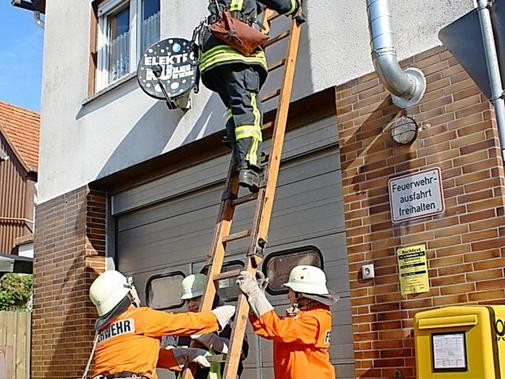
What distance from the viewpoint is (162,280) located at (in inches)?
314

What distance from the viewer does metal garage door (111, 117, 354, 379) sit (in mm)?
6000

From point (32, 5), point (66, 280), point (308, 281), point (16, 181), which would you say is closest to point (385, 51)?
point (308, 281)

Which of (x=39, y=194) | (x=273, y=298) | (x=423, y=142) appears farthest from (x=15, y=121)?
(x=423, y=142)

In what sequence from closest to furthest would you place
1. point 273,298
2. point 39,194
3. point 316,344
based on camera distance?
point 316,344 < point 273,298 < point 39,194

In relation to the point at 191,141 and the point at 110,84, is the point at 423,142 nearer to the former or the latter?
the point at 191,141

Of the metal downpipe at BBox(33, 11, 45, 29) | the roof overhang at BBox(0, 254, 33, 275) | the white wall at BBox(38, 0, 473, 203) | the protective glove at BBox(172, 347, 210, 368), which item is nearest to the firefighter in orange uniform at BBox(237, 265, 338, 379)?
the protective glove at BBox(172, 347, 210, 368)

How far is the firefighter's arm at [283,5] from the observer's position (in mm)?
5453

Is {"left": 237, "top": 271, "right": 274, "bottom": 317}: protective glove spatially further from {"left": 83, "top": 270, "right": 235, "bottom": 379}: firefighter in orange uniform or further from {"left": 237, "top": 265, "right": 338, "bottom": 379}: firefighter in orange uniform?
{"left": 83, "top": 270, "right": 235, "bottom": 379}: firefighter in orange uniform

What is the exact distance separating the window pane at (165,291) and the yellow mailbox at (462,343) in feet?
12.4

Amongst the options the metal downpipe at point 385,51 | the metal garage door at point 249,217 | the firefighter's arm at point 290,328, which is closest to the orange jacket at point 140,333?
the firefighter's arm at point 290,328

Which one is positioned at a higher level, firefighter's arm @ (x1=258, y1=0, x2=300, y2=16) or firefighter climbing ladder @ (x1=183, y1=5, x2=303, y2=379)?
firefighter's arm @ (x1=258, y1=0, x2=300, y2=16)

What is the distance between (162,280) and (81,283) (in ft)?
3.57

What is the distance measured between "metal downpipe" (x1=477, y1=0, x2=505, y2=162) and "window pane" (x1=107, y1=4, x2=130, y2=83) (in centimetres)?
576

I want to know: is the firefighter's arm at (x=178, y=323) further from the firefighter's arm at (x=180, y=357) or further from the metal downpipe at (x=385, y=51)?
the metal downpipe at (x=385, y=51)
